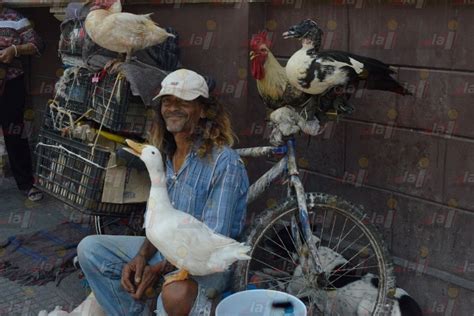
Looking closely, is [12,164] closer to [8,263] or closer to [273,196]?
[8,263]

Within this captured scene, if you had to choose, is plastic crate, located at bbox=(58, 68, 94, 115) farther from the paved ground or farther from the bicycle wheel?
the bicycle wheel

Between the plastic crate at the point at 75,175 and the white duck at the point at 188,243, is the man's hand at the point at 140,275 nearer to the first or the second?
the white duck at the point at 188,243

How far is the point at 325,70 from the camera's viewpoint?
3.12 metres

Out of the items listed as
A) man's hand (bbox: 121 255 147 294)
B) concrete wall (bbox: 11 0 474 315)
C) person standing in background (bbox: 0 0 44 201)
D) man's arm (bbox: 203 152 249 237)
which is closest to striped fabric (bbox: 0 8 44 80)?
person standing in background (bbox: 0 0 44 201)

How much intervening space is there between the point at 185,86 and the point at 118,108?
→ 2.75 feet

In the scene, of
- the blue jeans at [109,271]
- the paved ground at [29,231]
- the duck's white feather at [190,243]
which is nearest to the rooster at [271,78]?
the duck's white feather at [190,243]

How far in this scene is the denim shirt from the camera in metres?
2.87

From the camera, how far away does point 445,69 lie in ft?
11.4

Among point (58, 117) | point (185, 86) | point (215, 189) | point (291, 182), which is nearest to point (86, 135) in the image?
point (58, 117)

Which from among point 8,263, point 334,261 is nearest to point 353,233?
point 334,261

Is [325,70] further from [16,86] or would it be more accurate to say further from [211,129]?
[16,86]

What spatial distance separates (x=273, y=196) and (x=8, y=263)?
7.35 ft

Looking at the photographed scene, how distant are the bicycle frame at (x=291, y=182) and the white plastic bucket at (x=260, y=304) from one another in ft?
1.97

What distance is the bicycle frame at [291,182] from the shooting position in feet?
11.0
